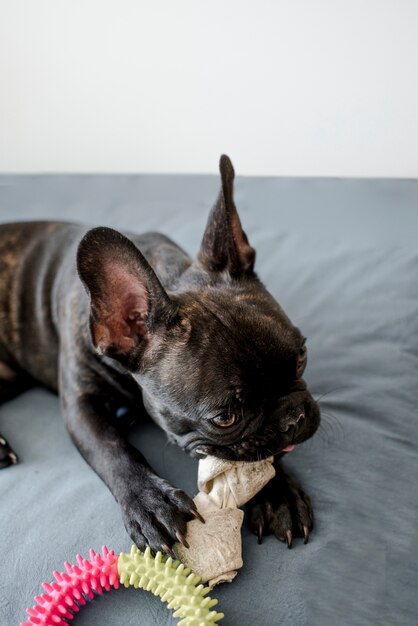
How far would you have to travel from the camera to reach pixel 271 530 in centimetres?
160

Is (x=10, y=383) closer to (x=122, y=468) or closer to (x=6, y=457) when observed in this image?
(x=6, y=457)

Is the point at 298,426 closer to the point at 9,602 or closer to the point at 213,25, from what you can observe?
the point at 9,602

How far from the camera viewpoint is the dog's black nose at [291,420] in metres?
1.57

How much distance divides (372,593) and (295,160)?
2145 mm

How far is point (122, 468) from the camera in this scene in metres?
1.75

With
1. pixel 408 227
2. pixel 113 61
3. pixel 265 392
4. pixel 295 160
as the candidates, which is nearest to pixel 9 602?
pixel 265 392

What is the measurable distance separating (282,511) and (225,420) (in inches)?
10.4

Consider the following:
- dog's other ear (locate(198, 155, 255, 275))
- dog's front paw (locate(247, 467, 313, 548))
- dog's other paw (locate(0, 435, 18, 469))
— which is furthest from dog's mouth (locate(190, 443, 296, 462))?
dog's other paw (locate(0, 435, 18, 469))

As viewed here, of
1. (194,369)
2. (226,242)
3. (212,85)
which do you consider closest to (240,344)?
(194,369)

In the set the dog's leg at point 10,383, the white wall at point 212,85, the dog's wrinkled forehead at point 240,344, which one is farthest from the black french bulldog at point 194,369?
the white wall at point 212,85

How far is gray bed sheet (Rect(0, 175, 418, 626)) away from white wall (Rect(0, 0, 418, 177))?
0.90 ft

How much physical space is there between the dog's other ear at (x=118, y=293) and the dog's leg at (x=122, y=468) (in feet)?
1.02

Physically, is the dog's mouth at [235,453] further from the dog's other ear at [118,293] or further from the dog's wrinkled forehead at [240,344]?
the dog's other ear at [118,293]

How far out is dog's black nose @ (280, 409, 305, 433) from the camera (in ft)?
5.16
